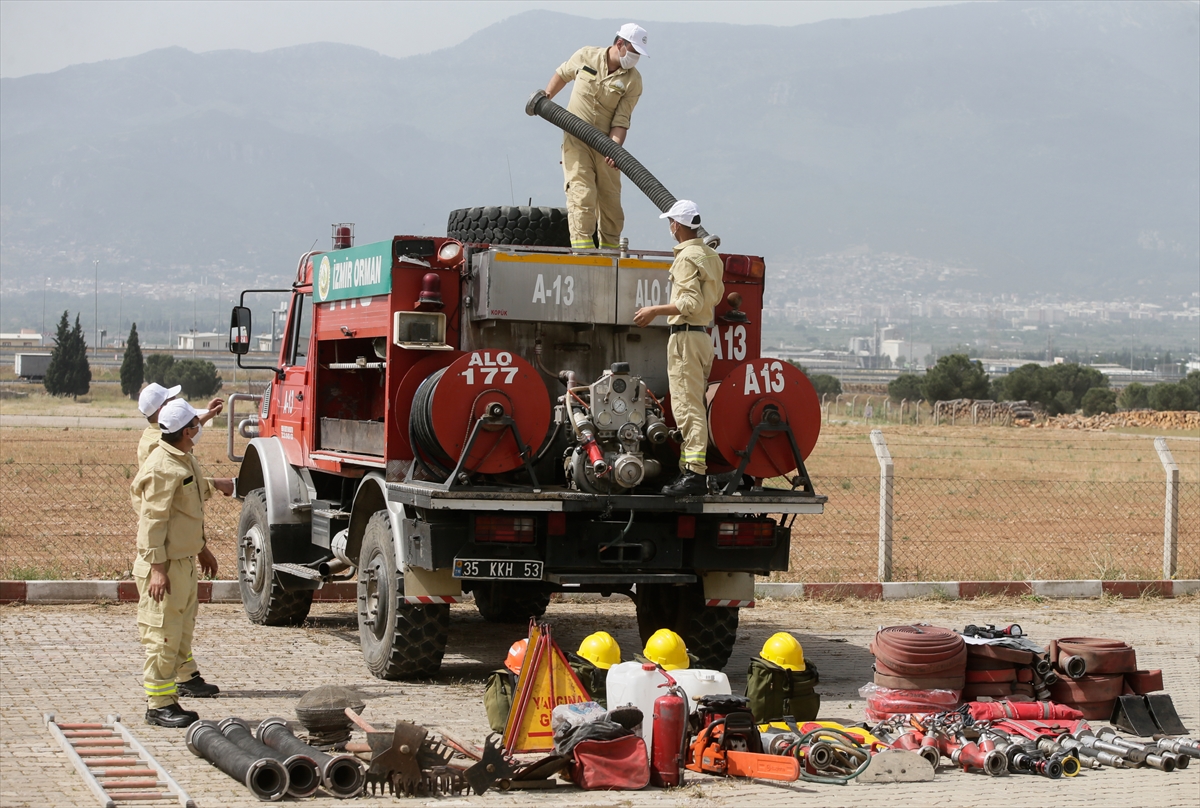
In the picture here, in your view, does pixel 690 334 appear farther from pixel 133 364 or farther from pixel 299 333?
pixel 133 364

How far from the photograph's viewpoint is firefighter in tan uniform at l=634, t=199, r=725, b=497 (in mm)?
9641

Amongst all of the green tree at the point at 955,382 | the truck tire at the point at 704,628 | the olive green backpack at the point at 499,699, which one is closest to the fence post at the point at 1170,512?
the truck tire at the point at 704,628

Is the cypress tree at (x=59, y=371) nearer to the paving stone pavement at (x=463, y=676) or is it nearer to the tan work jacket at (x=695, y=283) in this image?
the paving stone pavement at (x=463, y=676)

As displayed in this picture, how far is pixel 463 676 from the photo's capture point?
407 inches

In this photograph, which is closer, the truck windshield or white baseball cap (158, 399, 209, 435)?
white baseball cap (158, 399, 209, 435)

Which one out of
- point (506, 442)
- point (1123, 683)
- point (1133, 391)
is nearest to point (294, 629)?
point (506, 442)

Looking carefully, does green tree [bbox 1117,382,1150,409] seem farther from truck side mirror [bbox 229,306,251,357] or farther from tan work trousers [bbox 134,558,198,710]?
tan work trousers [bbox 134,558,198,710]

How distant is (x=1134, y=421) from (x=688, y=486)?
204 ft

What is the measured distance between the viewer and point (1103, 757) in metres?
8.12

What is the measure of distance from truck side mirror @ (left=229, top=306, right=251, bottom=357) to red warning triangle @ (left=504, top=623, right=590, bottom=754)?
5.62m

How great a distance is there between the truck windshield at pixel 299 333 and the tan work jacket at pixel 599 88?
2.81 meters

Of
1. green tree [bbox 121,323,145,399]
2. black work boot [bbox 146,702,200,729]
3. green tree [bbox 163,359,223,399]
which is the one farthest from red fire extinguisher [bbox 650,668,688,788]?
green tree [bbox 121,323,145,399]

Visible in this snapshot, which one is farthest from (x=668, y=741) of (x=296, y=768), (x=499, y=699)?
(x=296, y=768)

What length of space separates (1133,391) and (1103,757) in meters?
84.8
